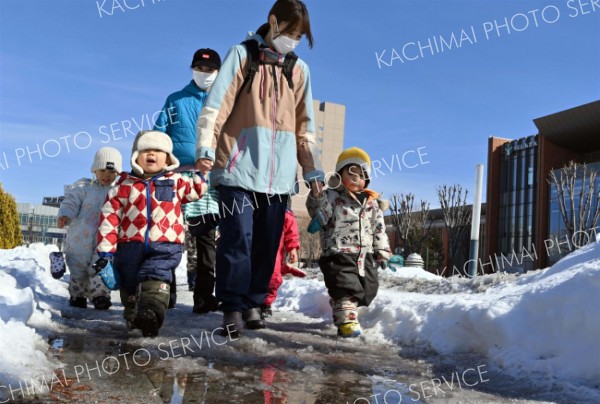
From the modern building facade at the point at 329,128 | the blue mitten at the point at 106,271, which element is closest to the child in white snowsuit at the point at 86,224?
the blue mitten at the point at 106,271

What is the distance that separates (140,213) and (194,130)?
1611 millimetres

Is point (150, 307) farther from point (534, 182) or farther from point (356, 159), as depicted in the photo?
point (534, 182)

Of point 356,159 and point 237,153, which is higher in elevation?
point 356,159

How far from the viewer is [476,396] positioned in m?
2.58

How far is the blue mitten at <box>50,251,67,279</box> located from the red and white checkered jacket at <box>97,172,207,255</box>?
135 cm

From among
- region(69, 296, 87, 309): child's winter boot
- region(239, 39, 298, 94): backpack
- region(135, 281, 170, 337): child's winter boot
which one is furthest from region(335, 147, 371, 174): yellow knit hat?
region(69, 296, 87, 309): child's winter boot

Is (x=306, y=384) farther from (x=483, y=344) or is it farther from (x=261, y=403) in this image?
(x=483, y=344)

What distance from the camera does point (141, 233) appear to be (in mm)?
3746

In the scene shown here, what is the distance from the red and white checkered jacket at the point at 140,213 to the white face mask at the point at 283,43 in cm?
118

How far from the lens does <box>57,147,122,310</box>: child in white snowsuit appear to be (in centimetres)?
520

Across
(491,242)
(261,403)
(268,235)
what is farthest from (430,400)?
(491,242)

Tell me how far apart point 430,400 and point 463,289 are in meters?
4.17

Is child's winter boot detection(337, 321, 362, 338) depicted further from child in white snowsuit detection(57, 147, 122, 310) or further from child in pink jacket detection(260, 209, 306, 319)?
child in white snowsuit detection(57, 147, 122, 310)

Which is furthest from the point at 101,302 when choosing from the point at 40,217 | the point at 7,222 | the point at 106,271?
the point at 40,217
